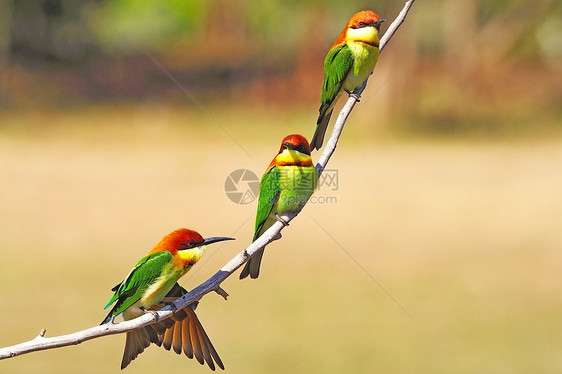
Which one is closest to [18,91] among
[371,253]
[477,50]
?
[477,50]

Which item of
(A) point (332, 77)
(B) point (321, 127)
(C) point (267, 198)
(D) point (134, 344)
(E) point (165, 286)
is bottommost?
(D) point (134, 344)

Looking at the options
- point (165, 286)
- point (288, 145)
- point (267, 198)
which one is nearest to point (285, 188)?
point (267, 198)

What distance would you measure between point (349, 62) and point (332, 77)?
69mm

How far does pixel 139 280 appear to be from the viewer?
164 centimetres

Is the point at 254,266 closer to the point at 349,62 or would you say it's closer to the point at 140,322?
the point at 349,62

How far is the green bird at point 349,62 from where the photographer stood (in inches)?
79.1

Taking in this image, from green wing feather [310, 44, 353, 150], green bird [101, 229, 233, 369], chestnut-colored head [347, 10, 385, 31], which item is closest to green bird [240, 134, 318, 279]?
green wing feather [310, 44, 353, 150]

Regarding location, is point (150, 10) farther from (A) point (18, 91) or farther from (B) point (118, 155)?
(B) point (118, 155)

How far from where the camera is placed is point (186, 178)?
13406 mm

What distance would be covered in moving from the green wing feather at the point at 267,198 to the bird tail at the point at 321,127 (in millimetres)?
203

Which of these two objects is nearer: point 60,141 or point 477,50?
point 60,141

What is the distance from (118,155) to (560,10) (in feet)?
33.1

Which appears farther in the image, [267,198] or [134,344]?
[267,198]

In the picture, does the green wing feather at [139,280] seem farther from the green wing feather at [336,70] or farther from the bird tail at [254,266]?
the green wing feather at [336,70]
